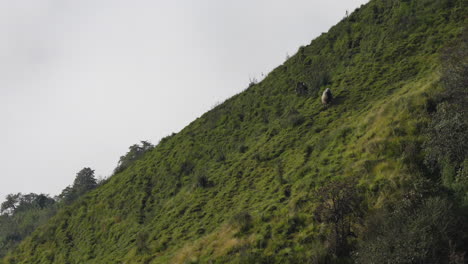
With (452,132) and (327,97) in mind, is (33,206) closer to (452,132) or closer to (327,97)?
(327,97)

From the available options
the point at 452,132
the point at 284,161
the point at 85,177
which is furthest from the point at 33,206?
the point at 452,132

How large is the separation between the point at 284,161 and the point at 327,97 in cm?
758

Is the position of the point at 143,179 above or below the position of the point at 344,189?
above

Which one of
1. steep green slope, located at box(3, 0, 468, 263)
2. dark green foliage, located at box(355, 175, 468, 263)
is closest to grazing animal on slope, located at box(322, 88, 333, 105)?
steep green slope, located at box(3, 0, 468, 263)

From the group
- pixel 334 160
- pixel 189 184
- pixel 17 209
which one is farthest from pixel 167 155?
pixel 17 209

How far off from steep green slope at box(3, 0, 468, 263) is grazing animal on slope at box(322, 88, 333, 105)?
1.87 ft

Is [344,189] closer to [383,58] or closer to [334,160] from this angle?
[334,160]

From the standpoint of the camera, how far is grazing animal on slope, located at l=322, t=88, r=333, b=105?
27889mm

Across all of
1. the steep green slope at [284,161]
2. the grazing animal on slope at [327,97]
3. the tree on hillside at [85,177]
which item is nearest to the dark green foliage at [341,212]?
the steep green slope at [284,161]

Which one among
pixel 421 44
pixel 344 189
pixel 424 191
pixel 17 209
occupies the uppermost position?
pixel 17 209

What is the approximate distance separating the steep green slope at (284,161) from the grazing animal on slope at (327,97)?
22.5 inches

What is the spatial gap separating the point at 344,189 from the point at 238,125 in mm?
21551

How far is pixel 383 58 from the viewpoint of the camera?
2920 centimetres

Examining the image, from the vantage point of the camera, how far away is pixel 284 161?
23516mm
